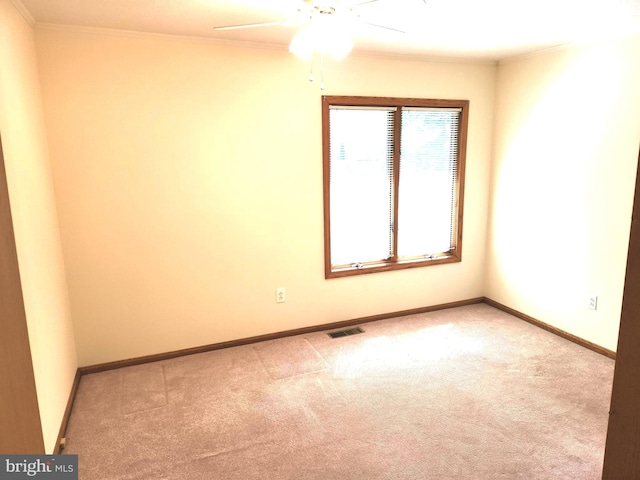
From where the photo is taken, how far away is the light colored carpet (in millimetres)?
2094

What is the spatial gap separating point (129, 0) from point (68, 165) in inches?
46.2

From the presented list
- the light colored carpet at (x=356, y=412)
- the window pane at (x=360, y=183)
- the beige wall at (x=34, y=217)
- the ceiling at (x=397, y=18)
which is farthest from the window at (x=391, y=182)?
the beige wall at (x=34, y=217)

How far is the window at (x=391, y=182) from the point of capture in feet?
11.8

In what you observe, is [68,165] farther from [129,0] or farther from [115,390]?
[115,390]

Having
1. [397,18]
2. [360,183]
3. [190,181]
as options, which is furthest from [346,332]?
[397,18]

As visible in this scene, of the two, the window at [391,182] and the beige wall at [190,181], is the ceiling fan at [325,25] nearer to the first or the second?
the beige wall at [190,181]

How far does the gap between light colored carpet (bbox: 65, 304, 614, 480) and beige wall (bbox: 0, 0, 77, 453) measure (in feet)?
1.19

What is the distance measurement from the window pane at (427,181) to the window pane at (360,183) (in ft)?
0.57

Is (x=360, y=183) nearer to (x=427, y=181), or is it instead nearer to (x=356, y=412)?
(x=427, y=181)

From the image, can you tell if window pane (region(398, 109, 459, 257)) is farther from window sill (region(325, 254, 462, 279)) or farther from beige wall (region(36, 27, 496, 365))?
beige wall (region(36, 27, 496, 365))

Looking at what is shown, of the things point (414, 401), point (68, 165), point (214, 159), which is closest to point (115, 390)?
point (68, 165)

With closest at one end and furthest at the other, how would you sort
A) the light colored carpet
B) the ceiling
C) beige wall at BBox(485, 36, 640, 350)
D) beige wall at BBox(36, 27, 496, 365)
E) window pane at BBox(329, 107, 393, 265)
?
the light colored carpet < the ceiling < beige wall at BBox(36, 27, 496, 365) < beige wall at BBox(485, 36, 640, 350) < window pane at BBox(329, 107, 393, 265)

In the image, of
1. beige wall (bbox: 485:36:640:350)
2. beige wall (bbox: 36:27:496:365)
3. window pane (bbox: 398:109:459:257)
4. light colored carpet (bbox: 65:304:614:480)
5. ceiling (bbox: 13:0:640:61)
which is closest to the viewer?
light colored carpet (bbox: 65:304:614:480)

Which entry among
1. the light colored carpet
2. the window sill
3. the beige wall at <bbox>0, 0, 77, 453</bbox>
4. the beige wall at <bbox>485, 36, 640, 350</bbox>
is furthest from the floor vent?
the beige wall at <bbox>0, 0, 77, 453</bbox>
